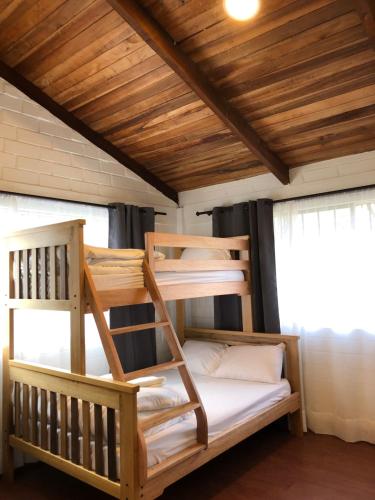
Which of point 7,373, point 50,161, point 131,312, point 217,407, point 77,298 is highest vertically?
point 50,161

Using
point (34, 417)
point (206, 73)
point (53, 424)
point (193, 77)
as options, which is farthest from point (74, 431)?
point (206, 73)

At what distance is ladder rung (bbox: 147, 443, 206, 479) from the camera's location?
1.95 m

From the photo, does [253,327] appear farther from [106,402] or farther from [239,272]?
[106,402]

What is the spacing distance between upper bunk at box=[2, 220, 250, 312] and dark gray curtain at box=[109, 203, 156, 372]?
2.59 feet

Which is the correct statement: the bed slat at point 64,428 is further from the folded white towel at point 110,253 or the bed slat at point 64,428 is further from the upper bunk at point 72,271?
the folded white towel at point 110,253

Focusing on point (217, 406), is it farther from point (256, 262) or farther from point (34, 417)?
point (256, 262)

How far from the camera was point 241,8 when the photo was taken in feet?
6.71

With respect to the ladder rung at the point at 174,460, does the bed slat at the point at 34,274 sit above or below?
above

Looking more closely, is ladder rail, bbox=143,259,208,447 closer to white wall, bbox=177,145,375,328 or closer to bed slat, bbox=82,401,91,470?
bed slat, bbox=82,401,91,470

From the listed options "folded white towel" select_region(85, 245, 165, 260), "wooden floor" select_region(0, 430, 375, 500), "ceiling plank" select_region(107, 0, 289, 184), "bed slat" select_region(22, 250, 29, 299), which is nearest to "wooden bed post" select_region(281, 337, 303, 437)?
"wooden floor" select_region(0, 430, 375, 500)

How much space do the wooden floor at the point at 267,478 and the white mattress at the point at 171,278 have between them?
4.30ft

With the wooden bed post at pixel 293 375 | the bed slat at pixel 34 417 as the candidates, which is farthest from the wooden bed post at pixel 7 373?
the wooden bed post at pixel 293 375

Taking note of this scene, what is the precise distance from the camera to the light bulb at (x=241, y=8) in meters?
1.99

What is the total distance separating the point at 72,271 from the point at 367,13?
201cm
